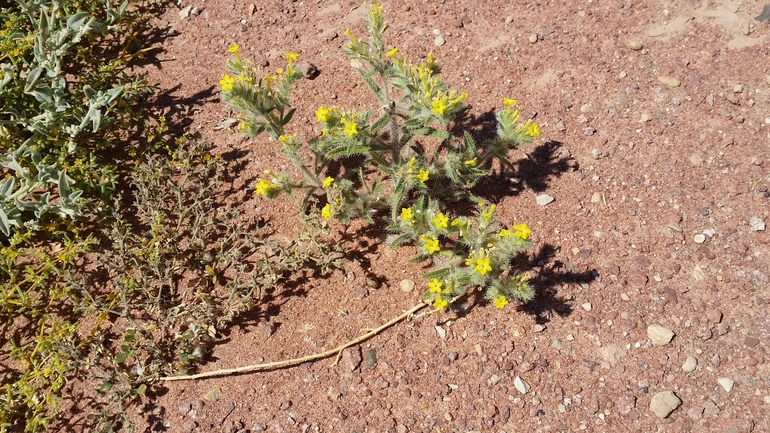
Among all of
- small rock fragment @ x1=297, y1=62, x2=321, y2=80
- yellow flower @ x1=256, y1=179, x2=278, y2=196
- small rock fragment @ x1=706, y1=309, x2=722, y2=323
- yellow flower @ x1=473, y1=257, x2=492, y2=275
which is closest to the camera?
yellow flower @ x1=473, y1=257, x2=492, y2=275

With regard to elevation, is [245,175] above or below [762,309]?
above

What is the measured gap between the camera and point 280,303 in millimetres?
3703

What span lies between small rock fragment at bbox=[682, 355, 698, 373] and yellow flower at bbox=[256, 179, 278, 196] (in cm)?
253

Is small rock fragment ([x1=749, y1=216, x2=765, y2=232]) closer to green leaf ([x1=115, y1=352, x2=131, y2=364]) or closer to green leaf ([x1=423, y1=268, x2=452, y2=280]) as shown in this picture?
green leaf ([x1=423, y1=268, x2=452, y2=280])

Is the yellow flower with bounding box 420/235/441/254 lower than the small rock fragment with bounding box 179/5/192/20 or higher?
lower

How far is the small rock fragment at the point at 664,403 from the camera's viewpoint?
10.3 ft

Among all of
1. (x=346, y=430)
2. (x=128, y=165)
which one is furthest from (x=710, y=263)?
(x=128, y=165)

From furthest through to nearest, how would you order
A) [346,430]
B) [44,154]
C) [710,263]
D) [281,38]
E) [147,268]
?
[281,38]
[44,154]
[147,268]
[710,263]
[346,430]

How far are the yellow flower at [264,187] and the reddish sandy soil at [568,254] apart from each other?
682mm

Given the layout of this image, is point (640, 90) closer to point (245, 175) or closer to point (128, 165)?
point (245, 175)

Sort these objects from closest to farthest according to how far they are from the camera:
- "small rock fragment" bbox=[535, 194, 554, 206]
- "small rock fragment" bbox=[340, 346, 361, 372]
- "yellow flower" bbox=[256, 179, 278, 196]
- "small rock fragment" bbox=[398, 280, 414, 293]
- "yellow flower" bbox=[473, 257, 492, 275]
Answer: "yellow flower" bbox=[473, 257, 492, 275]
"yellow flower" bbox=[256, 179, 278, 196]
"small rock fragment" bbox=[340, 346, 361, 372]
"small rock fragment" bbox=[398, 280, 414, 293]
"small rock fragment" bbox=[535, 194, 554, 206]

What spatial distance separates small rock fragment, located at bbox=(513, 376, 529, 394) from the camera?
10.8ft

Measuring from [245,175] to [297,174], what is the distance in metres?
0.39

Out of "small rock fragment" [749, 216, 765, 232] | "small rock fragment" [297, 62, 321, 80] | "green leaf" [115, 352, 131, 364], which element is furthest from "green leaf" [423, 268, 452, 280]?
"small rock fragment" [297, 62, 321, 80]
